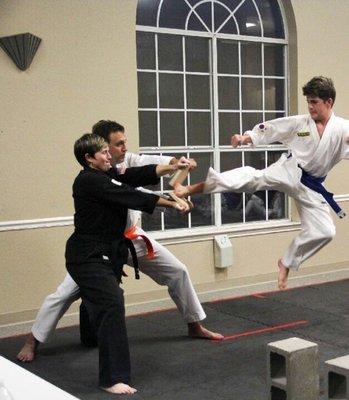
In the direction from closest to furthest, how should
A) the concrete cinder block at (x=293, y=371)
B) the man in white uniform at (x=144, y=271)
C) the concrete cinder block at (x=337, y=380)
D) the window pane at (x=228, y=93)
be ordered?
the concrete cinder block at (x=337, y=380)
the concrete cinder block at (x=293, y=371)
the man in white uniform at (x=144, y=271)
the window pane at (x=228, y=93)

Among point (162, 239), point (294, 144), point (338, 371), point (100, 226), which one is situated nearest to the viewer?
point (338, 371)

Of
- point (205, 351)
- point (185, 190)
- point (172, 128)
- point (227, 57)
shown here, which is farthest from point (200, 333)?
point (227, 57)

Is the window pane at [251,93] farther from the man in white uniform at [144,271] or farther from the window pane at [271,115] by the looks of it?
the man in white uniform at [144,271]

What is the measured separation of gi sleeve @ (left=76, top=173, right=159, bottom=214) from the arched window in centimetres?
200

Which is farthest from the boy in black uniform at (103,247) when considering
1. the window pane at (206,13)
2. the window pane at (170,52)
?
the window pane at (206,13)

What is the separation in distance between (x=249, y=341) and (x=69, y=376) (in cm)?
129

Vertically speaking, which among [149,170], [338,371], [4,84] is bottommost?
[338,371]

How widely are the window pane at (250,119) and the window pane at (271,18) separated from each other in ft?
2.54

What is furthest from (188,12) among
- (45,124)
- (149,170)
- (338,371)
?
(338,371)

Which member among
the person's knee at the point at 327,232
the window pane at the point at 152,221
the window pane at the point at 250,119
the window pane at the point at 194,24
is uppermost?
the window pane at the point at 194,24

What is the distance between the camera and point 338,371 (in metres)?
2.40

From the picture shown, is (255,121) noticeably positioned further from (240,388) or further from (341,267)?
(240,388)

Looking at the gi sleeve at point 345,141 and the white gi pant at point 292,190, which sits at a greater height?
the gi sleeve at point 345,141

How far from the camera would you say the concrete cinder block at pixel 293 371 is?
8.35ft
